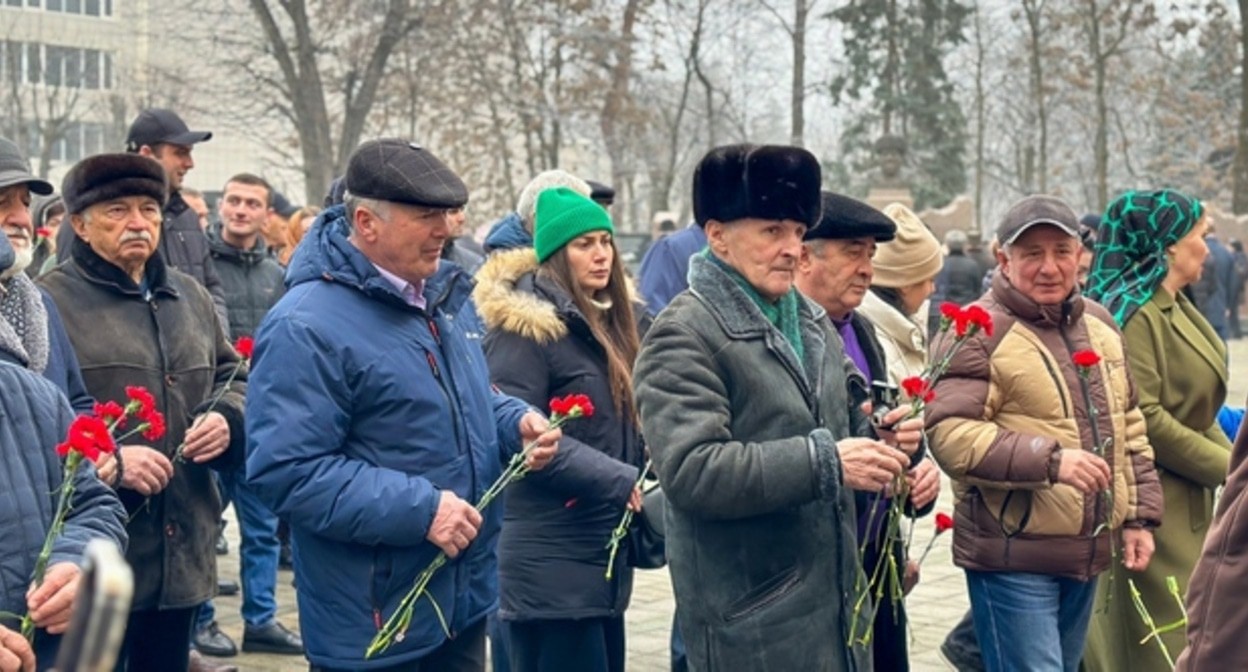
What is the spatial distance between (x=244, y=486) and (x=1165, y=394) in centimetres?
416

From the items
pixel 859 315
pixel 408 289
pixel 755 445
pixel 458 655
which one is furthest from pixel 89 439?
pixel 859 315

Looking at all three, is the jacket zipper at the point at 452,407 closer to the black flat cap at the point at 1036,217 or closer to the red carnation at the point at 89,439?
the red carnation at the point at 89,439

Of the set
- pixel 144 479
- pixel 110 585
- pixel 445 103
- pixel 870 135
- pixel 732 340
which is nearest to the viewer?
pixel 110 585

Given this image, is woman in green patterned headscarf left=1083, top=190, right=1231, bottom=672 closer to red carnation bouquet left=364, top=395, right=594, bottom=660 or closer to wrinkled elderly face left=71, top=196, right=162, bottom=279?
red carnation bouquet left=364, top=395, right=594, bottom=660

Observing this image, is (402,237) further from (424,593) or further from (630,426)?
(630,426)

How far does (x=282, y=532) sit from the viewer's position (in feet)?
32.6

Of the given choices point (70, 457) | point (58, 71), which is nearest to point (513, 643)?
point (70, 457)

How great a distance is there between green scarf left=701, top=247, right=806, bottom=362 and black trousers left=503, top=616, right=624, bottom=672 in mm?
1531

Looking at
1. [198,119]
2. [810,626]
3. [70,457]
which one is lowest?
[810,626]

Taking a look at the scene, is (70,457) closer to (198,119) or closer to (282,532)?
(282,532)

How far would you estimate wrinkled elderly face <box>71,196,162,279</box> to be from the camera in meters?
5.58

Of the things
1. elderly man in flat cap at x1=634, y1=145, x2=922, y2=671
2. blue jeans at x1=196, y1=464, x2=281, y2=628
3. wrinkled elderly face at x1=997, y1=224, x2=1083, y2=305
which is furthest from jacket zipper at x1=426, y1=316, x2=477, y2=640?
blue jeans at x1=196, y1=464, x2=281, y2=628

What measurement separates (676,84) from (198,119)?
11.4 metres

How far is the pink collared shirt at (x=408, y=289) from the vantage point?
452 centimetres
